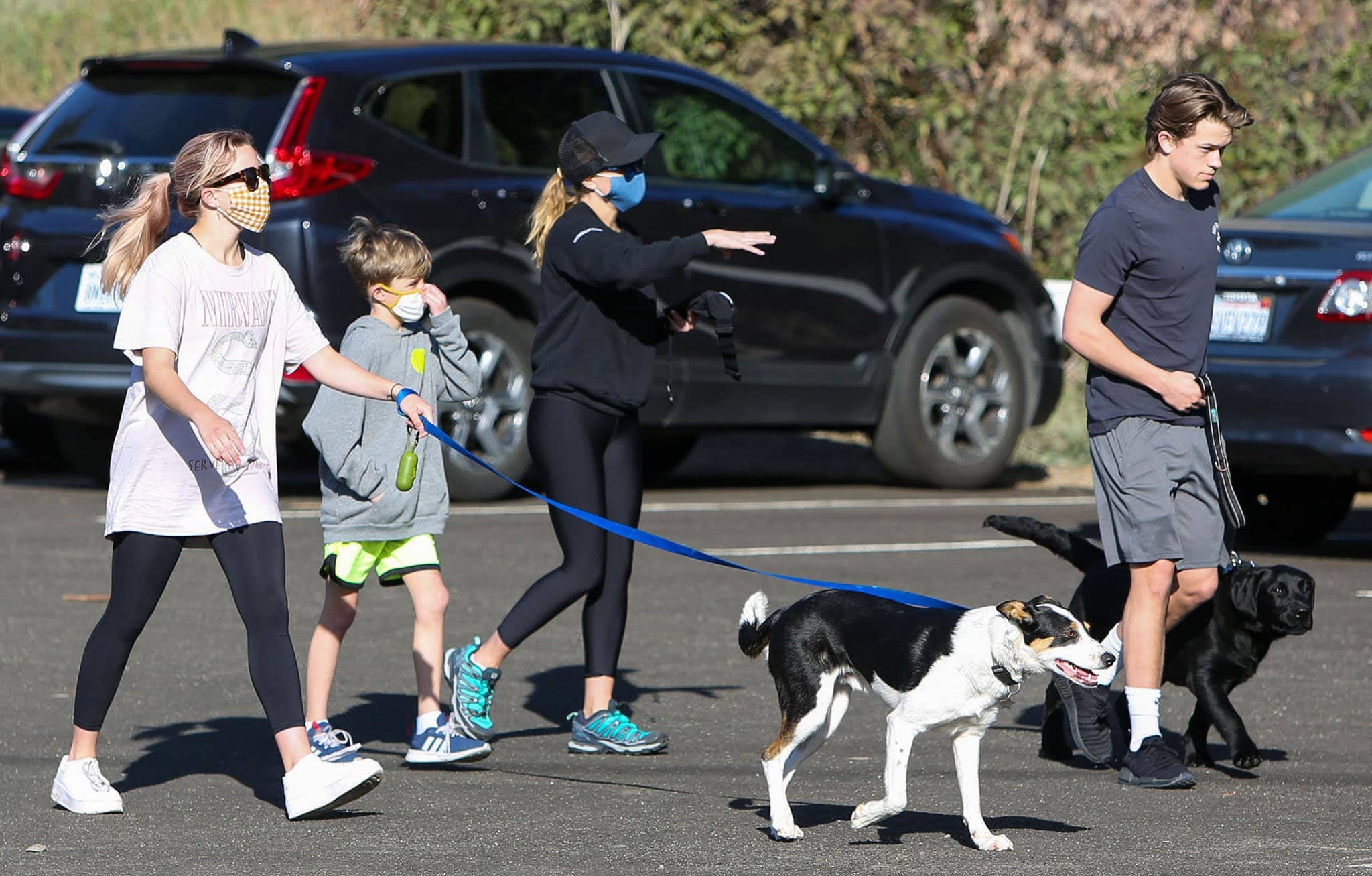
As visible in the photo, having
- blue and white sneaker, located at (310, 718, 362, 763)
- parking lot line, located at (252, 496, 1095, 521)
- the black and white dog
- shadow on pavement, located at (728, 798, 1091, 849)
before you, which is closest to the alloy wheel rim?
parking lot line, located at (252, 496, 1095, 521)

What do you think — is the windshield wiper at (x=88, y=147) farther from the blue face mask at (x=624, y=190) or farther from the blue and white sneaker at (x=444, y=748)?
the blue and white sneaker at (x=444, y=748)

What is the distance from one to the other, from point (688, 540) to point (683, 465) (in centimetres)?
356

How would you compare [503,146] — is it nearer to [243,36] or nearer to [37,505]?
[243,36]

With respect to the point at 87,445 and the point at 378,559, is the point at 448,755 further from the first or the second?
the point at 87,445

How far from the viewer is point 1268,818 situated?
5.59m

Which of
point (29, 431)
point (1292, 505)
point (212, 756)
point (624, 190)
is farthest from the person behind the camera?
point (29, 431)

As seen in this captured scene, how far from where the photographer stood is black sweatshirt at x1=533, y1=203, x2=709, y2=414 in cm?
638

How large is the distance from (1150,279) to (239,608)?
2.57 metres

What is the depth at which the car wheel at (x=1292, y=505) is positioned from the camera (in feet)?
34.1

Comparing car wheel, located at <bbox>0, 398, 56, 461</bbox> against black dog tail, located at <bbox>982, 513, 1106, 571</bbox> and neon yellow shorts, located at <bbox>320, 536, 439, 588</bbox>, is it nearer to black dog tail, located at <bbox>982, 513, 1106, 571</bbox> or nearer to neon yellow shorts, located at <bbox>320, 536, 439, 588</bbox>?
neon yellow shorts, located at <bbox>320, 536, 439, 588</bbox>

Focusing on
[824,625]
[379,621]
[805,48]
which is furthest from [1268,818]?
[805,48]

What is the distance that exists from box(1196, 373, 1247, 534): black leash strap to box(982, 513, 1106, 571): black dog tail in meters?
0.43

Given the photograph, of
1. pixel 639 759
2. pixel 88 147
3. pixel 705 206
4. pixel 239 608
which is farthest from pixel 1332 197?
pixel 239 608

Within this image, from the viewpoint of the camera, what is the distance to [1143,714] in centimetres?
599
